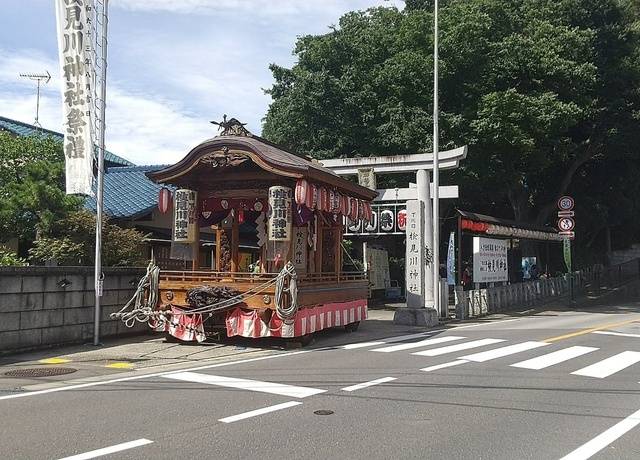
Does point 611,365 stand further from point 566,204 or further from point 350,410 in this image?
point 566,204

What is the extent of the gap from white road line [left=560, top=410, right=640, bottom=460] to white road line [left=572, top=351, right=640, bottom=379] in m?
3.05

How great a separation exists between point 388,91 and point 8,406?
22.1 m

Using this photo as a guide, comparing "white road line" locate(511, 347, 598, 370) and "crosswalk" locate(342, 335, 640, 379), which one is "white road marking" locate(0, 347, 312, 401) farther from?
"white road line" locate(511, 347, 598, 370)

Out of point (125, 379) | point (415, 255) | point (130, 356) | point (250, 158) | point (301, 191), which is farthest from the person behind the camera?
point (415, 255)

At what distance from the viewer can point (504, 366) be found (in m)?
11.1

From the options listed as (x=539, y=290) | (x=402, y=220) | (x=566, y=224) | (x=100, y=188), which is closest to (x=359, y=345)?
(x=100, y=188)

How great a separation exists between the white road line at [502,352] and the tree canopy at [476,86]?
12.8m

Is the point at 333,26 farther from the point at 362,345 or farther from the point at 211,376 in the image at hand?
the point at 211,376

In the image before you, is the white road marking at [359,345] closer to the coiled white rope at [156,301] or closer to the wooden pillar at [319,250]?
the coiled white rope at [156,301]

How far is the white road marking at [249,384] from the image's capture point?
28.3ft

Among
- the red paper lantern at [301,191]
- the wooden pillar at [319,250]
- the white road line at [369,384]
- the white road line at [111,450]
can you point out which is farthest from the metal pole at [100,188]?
the white road line at [111,450]

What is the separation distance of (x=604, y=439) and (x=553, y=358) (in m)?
6.02

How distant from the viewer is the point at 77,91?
13.8 m

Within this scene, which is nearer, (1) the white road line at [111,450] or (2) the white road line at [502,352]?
(1) the white road line at [111,450]
